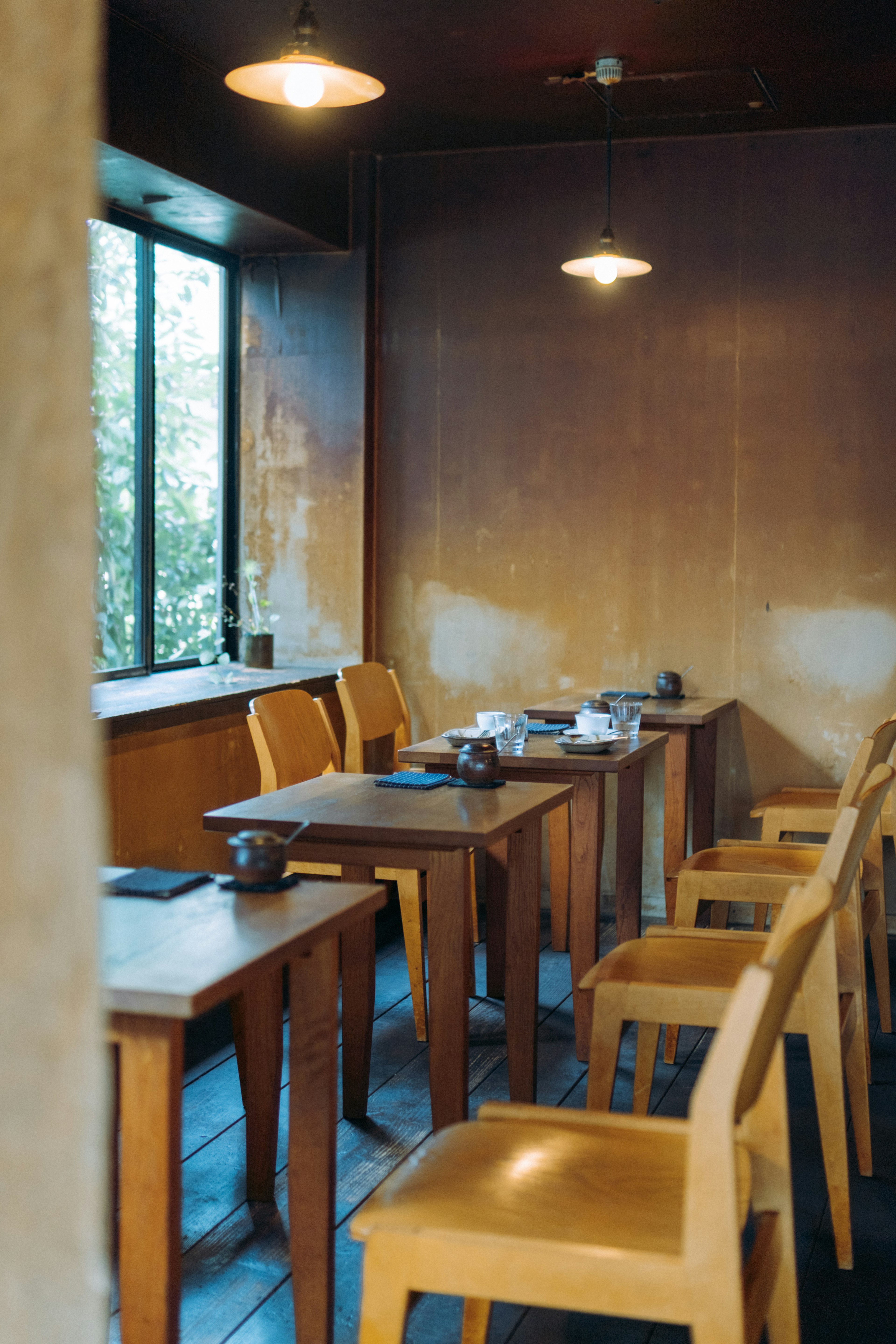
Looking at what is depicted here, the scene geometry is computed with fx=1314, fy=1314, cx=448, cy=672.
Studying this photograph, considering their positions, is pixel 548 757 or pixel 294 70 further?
pixel 548 757

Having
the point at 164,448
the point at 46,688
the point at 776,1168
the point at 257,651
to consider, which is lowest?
the point at 776,1168

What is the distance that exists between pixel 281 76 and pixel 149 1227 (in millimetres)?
2164

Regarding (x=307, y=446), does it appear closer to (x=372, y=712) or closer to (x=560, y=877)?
(x=372, y=712)

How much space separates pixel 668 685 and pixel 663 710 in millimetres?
349

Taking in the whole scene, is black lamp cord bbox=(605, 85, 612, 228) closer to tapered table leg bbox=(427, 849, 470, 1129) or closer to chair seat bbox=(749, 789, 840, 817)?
chair seat bbox=(749, 789, 840, 817)

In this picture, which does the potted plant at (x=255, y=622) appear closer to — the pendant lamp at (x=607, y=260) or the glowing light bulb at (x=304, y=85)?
the pendant lamp at (x=607, y=260)

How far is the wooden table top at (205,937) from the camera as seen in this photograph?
1.49 meters

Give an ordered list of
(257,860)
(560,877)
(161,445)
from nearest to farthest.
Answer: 1. (257,860)
2. (560,877)
3. (161,445)

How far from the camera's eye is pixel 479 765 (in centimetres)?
288

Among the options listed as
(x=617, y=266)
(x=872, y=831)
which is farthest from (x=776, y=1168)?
(x=617, y=266)

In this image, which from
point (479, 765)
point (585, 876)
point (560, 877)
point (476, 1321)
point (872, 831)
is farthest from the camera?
point (560, 877)

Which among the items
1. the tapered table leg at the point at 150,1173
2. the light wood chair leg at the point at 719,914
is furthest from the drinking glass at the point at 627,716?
the tapered table leg at the point at 150,1173

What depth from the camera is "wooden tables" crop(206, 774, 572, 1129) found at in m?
2.46

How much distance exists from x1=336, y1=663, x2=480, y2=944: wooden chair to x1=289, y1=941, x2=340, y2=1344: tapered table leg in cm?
189
